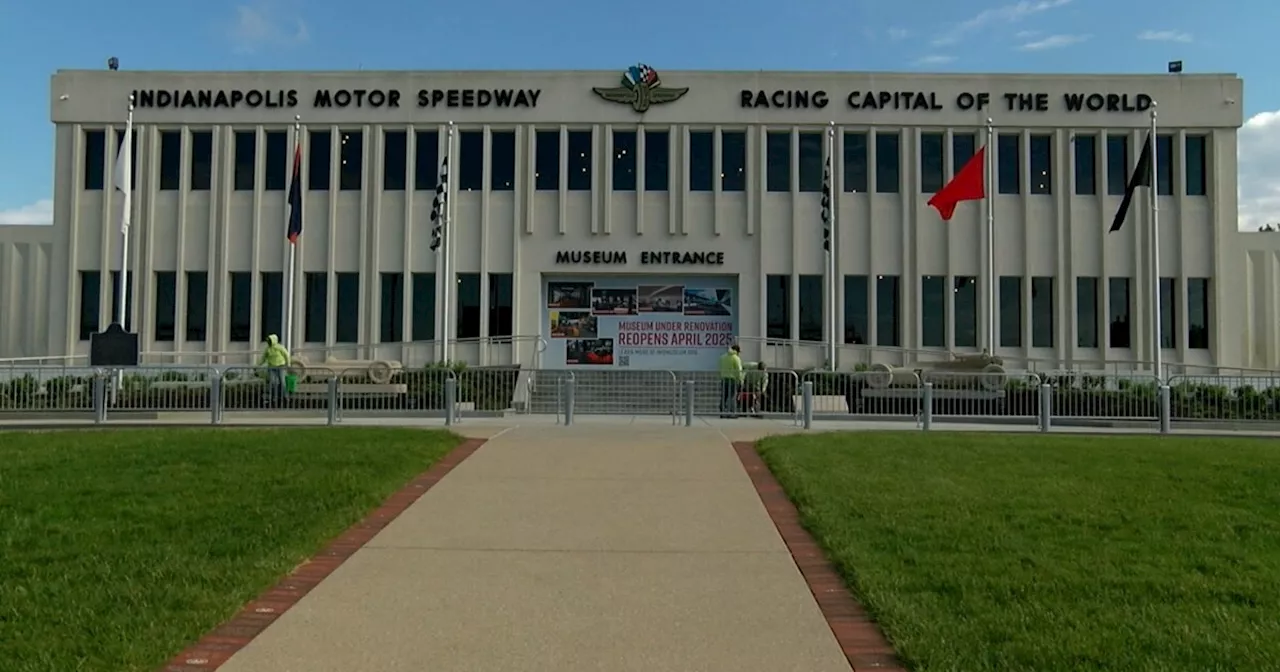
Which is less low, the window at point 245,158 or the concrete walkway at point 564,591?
the window at point 245,158

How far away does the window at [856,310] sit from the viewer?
96.4ft

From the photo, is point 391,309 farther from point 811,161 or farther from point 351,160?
point 811,161

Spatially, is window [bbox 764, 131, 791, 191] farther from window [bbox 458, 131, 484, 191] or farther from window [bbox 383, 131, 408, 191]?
window [bbox 383, 131, 408, 191]

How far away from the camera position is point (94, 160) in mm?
30109

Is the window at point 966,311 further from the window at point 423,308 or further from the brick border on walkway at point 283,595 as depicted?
the brick border on walkway at point 283,595

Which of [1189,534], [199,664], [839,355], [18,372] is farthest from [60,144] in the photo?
[1189,534]

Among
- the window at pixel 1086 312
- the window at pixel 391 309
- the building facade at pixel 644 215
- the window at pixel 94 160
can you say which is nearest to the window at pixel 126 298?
the building facade at pixel 644 215

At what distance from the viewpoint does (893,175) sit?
30.0m

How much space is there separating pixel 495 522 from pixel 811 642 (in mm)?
3838

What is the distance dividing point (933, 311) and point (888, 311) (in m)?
1.37

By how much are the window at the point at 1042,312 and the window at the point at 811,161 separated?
23.8 ft

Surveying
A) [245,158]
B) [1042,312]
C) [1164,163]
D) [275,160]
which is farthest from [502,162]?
[1164,163]

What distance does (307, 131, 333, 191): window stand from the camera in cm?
2995

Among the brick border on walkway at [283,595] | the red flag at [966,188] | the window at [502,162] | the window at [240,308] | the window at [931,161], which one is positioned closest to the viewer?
the brick border on walkway at [283,595]
